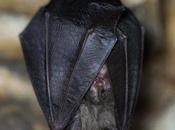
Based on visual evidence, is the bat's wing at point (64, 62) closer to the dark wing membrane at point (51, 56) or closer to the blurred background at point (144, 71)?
the dark wing membrane at point (51, 56)

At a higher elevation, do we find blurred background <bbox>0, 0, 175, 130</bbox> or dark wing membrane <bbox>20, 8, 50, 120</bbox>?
dark wing membrane <bbox>20, 8, 50, 120</bbox>

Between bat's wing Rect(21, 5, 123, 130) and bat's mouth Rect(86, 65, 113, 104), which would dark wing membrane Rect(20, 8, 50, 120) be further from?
bat's mouth Rect(86, 65, 113, 104)

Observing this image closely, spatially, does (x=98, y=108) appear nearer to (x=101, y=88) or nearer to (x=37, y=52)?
(x=101, y=88)

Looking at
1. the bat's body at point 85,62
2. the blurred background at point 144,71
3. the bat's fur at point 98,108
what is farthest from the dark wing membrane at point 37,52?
the blurred background at point 144,71

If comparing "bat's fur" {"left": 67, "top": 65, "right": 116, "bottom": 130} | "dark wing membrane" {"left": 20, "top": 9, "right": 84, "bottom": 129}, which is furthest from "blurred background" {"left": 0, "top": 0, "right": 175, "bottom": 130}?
"dark wing membrane" {"left": 20, "top": 9, "right": 84, "bottom": 129}

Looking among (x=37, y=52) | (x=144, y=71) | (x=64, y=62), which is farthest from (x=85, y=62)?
(x=144, y=71)

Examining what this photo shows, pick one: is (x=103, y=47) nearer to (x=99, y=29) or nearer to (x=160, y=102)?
(x=99, y=29)

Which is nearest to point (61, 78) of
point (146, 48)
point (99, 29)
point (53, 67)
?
point (53, 67)

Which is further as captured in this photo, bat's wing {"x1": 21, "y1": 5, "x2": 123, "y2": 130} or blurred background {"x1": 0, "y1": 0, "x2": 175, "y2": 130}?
blurred background {"x1": 0, "y1": 0, "x2": 175, "y2": 130}
